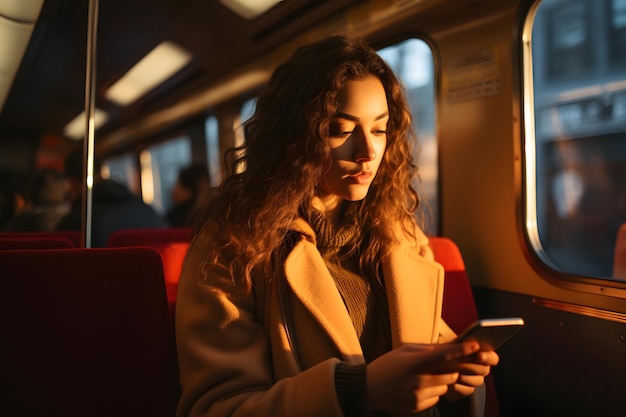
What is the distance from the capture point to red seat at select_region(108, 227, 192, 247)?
2.58 meters

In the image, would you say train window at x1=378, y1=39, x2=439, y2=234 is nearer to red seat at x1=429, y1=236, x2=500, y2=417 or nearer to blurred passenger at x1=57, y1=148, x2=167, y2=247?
red seat at x1=429, y1=236, x2=500, y2=417

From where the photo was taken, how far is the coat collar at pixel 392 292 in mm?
1439

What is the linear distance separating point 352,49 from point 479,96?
1.26 metres

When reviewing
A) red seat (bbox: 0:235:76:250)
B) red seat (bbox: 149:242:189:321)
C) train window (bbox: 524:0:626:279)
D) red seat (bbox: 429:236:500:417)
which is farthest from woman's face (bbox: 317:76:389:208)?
train window (bbox: 524:0:626:279)

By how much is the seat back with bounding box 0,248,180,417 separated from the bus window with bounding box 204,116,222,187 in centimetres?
376

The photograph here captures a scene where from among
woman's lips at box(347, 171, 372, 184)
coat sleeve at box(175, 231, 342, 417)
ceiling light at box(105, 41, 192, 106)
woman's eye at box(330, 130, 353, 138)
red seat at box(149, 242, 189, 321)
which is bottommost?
coat sleeve at box(175, 231, 342, 417)

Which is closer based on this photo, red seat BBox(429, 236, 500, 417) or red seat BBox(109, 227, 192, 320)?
red seat BBox(109, 227, 192, 320)

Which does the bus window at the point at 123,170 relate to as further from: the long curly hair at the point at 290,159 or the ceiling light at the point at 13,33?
the long curly hair at the point at 290,159

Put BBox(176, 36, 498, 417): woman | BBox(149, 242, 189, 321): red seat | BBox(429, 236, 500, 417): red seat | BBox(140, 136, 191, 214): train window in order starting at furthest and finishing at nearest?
BBox(140, 136, 191, 214): train window
BBox(429, 236, 500, 417): red seat
BBox(149, 242, 189, 321): red seat
BBox(176, 36, 498, 417): woman

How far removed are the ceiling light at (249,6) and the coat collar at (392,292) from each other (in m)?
1.73

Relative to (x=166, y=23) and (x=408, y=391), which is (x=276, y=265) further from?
(x=166, y=23)

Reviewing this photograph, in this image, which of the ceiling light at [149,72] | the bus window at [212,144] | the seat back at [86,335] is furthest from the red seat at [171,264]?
the bus window at [212,144]

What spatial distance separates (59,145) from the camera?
125 inches

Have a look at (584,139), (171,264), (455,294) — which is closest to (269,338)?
(171,264)
